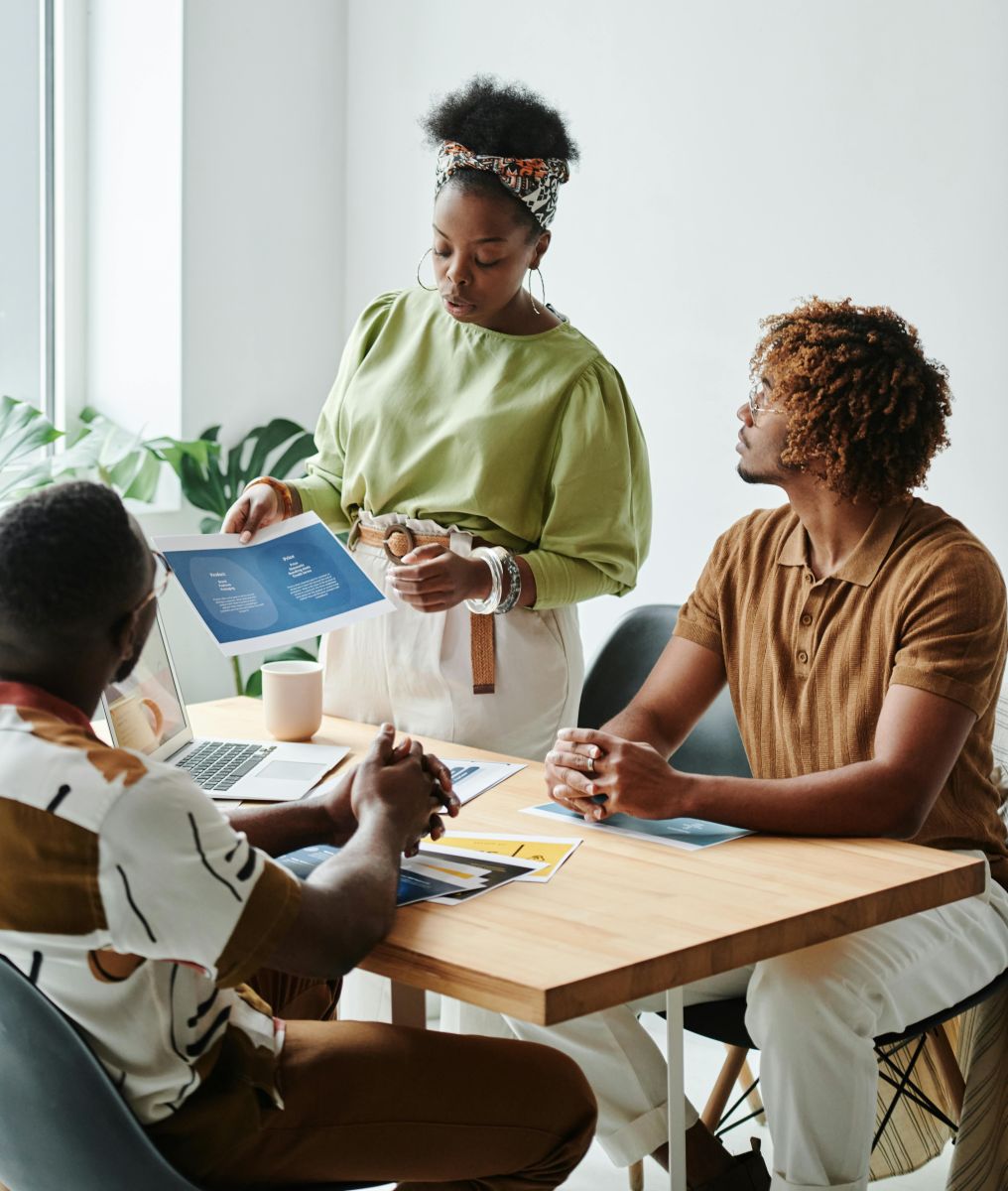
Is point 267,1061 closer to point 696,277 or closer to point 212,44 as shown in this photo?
point 696,277

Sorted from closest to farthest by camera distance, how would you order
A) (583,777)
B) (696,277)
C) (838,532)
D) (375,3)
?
1. (583,777)
2. (838,532)
3. (696,277)
4. (375,3)

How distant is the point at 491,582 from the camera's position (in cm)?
215

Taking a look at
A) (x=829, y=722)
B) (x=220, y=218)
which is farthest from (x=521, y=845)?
(x=220, y=218)

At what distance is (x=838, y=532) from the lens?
2016 mm

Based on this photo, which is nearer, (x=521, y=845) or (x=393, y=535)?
(x=521, y=845)

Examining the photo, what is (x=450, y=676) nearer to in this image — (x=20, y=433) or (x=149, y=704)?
(x=149, y=704)

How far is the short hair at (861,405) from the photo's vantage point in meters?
1.96

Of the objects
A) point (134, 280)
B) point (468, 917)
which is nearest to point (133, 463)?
point (134, 280)

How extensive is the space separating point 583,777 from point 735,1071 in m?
0.89

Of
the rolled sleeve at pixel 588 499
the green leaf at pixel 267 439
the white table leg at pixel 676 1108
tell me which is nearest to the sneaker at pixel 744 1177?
the white table leg at pixel 676 1108

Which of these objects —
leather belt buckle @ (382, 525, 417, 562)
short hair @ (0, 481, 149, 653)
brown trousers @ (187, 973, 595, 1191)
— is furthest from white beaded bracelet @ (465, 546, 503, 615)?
short hair @ (0, 481, 149, 653)

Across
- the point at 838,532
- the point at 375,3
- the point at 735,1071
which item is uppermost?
the point at 375,3

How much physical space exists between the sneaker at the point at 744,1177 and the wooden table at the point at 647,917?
19cm

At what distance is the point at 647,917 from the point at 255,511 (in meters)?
1.10
